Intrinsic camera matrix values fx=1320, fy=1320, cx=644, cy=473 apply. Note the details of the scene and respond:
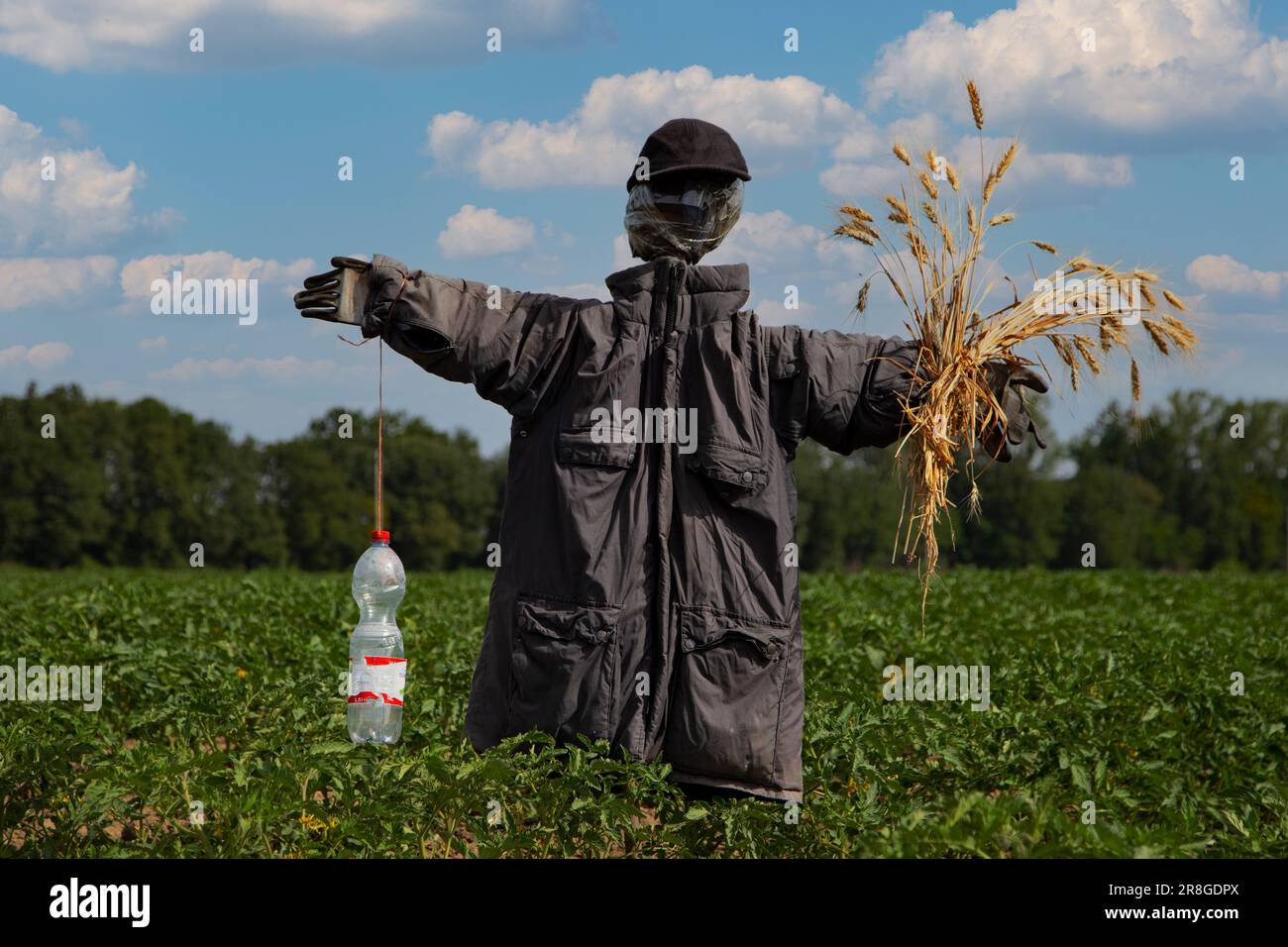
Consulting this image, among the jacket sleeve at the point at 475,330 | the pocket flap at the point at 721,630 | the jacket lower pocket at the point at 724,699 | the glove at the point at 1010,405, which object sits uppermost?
the jacket sleeve at the point at 475,330

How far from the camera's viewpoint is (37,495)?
4894 centimetres

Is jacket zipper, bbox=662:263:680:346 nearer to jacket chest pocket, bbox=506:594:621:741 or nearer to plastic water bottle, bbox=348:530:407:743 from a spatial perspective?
jacket chest pocket, bbox=506:594:621:741

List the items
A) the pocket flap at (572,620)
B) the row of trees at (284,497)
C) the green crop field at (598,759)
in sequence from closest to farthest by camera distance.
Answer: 1. the green crop field at (598,759)
2. the pocket flap at (572,620)
3. the row of trees at (284,497)

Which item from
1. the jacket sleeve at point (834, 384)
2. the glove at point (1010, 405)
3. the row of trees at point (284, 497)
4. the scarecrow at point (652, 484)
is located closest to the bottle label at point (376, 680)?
the scarecrow at point (652, 484)

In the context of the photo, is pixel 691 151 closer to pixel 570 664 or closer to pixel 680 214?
pixel 680 214

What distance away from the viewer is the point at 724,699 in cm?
468

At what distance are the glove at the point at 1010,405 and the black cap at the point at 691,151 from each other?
48.5 inches

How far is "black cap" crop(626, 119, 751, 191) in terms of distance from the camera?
4887mm

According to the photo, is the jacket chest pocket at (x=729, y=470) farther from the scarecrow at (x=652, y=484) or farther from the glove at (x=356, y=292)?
the glove at (x=356, y=292)

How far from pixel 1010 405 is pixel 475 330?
205 centimetres

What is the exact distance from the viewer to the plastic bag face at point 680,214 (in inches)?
196
